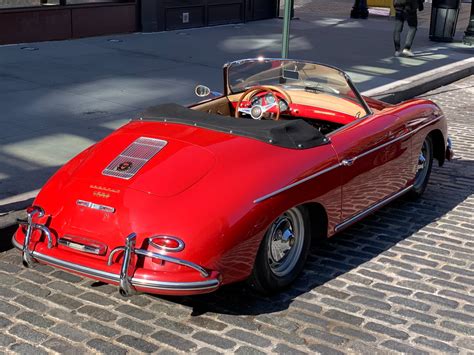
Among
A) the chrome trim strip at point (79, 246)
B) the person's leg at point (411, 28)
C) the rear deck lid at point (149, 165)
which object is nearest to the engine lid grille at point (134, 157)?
the rear deck lid at point (149, 165)

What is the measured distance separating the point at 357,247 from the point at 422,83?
7.09 metres

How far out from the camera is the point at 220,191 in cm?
439

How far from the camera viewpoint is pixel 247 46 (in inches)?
581

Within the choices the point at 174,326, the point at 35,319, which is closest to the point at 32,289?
the point at 35,319

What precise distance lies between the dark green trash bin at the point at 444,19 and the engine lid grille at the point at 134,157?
13.4 metres

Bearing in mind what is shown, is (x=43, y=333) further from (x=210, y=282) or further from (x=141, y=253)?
(x=210, y=282)

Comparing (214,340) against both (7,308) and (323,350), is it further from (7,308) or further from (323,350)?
(7,308)

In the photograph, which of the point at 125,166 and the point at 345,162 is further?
the point at 345,162

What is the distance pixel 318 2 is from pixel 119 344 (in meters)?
22.6

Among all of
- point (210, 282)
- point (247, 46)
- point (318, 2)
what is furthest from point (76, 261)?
point (318, 2)

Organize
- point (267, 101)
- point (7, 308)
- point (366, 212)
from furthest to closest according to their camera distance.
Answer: point (267, 101) < point (366, 212) < point (7, 308)

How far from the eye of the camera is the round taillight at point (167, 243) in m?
4.10

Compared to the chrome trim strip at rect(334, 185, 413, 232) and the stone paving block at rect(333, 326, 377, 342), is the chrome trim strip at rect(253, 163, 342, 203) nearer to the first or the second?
the chrome trim strip at rect(334, 185, 413, 232)

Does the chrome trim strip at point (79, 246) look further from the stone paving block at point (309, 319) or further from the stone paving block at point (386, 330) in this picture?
the stone paving block at point (386, 330)
